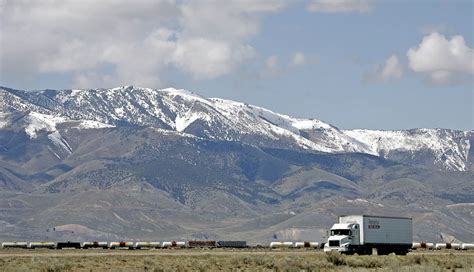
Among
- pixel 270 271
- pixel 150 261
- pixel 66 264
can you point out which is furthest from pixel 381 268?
pixel 66 264

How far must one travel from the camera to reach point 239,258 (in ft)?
344

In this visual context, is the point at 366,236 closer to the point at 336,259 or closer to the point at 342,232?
the point at 342,232

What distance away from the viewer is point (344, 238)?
129250 millimetres

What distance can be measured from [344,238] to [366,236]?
3.72 meters

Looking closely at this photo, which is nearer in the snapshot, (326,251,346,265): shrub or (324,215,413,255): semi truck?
(326,251,346,265): shrub

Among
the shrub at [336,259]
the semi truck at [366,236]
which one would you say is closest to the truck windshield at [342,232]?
the semi truck at [366,236]

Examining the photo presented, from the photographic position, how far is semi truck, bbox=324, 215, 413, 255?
129 metres

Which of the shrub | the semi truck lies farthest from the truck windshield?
the shrub

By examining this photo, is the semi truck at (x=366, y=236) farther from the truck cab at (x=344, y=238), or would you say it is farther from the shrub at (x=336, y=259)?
the shrub at (x=336, y=259)

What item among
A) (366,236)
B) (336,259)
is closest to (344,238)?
(366,236)

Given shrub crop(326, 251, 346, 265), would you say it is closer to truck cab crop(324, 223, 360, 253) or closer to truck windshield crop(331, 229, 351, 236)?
truck cab crop(324, 223, 360, 253)

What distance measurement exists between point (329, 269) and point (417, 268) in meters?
8.46

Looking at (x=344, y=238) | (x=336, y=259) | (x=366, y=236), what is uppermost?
(x=366, y=236)

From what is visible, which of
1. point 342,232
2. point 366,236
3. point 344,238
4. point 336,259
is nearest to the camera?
point 336,259
